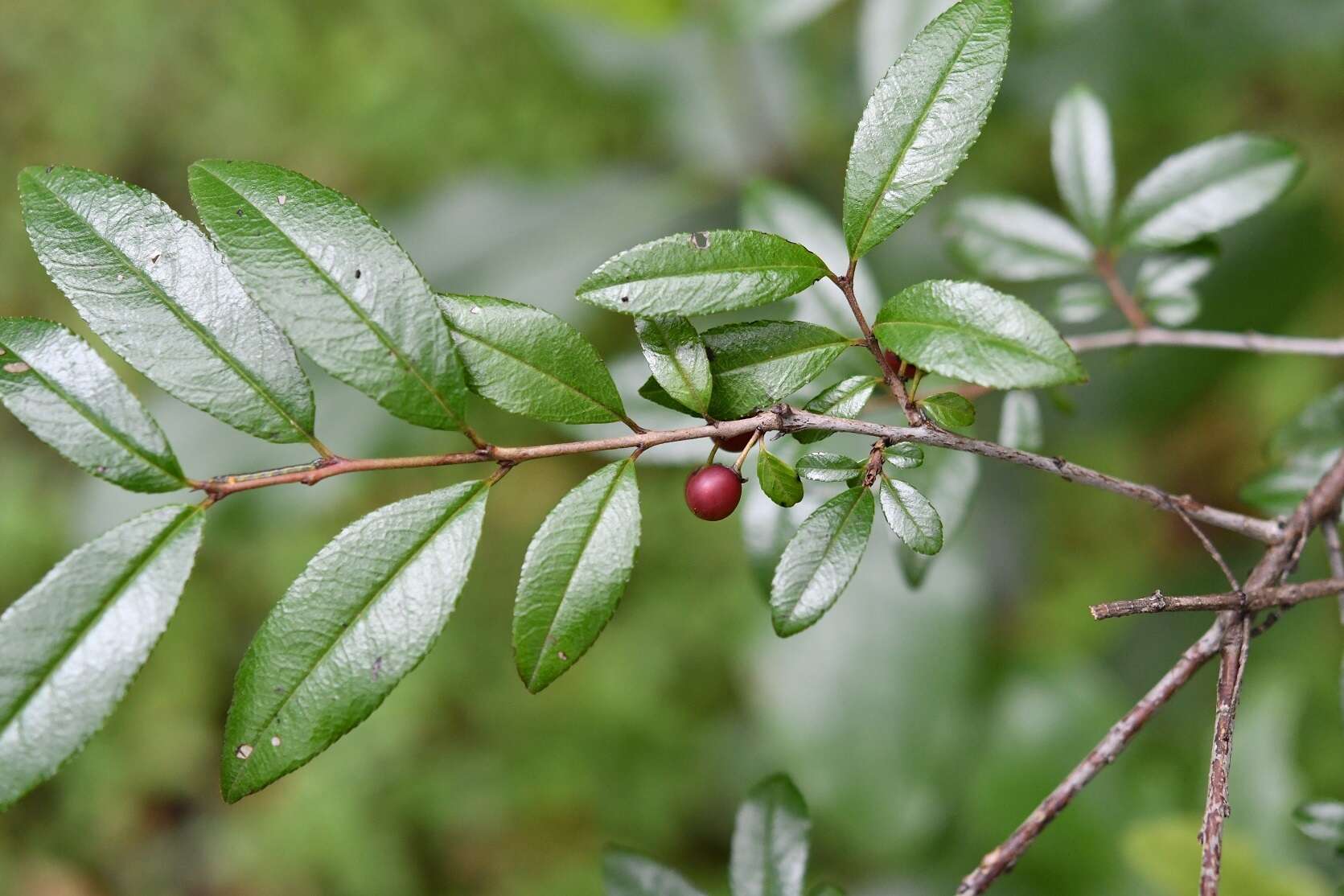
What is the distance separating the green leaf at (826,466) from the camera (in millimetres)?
577

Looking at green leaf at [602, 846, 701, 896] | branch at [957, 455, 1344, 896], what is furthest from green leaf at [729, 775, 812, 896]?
branch at [957, 455, 1344, 896]

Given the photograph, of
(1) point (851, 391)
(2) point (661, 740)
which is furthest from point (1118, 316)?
(1) point (851, 391)

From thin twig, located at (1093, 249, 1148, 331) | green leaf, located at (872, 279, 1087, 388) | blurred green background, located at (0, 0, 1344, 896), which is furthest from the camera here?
blurred green background, located at (0, 0, 1344, 896)

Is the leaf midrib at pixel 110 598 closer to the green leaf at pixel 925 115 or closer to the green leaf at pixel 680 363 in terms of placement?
the green leaf at pixel 680 363

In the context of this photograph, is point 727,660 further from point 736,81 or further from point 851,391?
point 851,391

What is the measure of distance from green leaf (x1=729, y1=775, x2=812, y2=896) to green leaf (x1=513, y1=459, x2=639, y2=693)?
227 millimetres

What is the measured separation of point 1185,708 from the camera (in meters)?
1.83

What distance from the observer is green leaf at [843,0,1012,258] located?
0.57 m

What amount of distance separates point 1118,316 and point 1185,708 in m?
0.69

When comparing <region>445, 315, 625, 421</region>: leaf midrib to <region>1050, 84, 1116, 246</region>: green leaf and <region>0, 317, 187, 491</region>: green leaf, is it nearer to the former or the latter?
<region>0, 317, 187, 491</region>: green leaf

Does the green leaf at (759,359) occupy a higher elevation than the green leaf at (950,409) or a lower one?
higher

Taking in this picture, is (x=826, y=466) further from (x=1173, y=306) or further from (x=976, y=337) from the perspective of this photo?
(x=1173, y=306)

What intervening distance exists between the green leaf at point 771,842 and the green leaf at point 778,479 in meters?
0.26

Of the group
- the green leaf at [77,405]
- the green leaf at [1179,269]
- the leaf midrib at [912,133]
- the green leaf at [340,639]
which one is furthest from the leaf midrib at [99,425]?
the green leaf at [1179,269]
